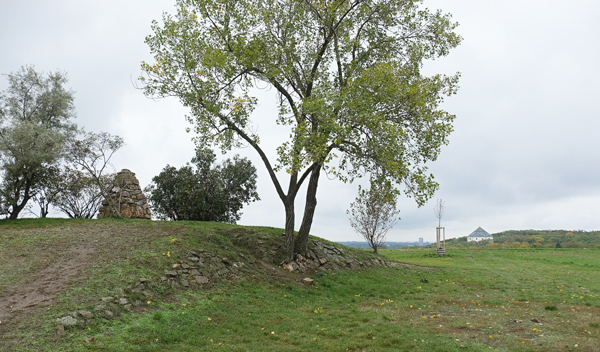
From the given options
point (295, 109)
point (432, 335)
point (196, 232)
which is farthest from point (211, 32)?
point (432, 335)

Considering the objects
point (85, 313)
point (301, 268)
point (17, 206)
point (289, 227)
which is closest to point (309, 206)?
point (289, 227)

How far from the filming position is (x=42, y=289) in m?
10.4

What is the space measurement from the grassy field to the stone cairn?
23.0ft

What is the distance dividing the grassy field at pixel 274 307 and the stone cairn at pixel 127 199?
7.02 metres

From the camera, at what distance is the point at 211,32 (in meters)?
17.5

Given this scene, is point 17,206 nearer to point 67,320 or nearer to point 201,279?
point 201,279

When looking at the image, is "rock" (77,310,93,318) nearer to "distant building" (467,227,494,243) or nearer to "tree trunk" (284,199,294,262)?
"tree trunk" (284,199,294,262)

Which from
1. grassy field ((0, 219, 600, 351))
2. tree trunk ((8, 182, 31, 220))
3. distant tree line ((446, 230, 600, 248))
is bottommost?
grassy field ((0, 219, 600, 351))

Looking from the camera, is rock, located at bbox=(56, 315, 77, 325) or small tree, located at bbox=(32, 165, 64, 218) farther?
small tree, located at bbox=(32, 165, 64, 218)

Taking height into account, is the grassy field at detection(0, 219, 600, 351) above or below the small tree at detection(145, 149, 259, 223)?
below

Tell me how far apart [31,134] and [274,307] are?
20342 millimetres

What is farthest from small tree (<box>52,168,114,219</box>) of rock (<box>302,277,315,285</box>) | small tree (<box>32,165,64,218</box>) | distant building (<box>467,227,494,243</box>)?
distant building (<box>467,227,494,243</box>)

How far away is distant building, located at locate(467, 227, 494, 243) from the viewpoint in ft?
212

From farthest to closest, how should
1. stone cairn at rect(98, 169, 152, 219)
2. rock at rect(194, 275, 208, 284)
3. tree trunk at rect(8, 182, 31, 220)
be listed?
1. stone cairn at rect(98, 169, 152, 219)
2. tree trunk at rect(8, 182, 31, 220)
3. rock at rect(194, 275, 208, 284)
